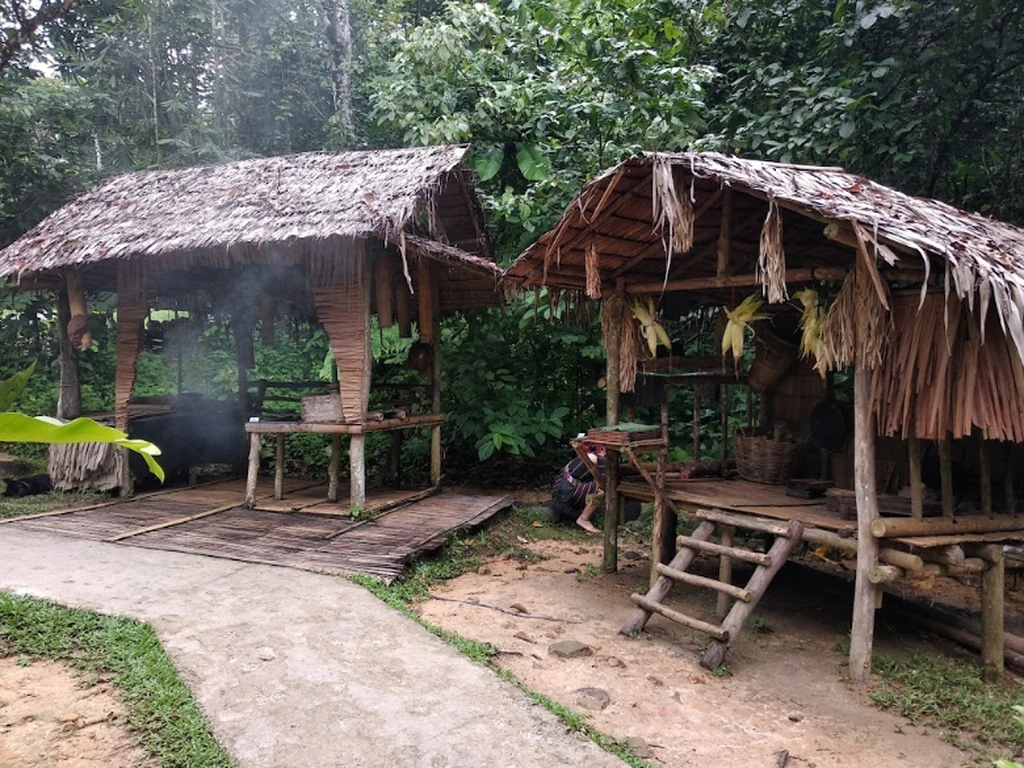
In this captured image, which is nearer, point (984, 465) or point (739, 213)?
point (984, 465)

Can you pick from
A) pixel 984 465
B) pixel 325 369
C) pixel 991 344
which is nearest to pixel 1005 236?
pixel 991 344

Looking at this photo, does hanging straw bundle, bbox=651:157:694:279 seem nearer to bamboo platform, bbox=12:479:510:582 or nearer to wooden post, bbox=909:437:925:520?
wooden post, bbox=909:437:925:520

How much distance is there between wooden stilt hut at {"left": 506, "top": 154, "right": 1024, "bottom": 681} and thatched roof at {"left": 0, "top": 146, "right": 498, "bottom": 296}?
5.35 ft

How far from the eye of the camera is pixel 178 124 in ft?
39.5

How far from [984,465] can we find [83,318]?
8597 millimetres

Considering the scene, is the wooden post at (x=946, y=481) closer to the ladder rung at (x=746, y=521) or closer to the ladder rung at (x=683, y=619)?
the ladder rung at (x=746, y=521)

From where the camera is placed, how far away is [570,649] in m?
4.34

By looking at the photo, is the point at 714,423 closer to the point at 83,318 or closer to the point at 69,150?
the point at 83,318

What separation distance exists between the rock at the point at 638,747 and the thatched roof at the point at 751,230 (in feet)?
8.68

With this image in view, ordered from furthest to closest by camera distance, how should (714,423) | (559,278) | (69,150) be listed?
(69,150)
(714,423)
(559,278)

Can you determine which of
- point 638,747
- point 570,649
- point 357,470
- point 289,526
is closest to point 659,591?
point 570,649

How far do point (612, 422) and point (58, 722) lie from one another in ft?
14.0

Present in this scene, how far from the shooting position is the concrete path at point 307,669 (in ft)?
9.59

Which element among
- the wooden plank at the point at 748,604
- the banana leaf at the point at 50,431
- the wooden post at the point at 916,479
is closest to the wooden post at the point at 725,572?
the wooden plank at the point at 748,604
